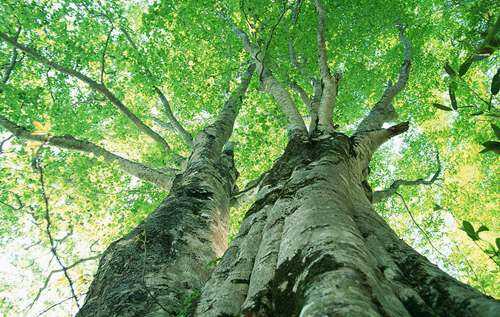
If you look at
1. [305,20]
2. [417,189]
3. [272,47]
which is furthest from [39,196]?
[417,189]

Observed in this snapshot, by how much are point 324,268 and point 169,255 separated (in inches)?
75.1

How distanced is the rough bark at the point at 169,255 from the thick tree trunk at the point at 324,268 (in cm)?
47

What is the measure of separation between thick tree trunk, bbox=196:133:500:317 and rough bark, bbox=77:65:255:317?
469mm

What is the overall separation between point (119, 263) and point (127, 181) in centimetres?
898

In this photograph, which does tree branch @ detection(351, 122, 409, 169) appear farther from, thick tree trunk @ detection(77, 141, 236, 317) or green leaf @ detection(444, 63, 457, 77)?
green leaf @ detection(444, 63, 457, 77)

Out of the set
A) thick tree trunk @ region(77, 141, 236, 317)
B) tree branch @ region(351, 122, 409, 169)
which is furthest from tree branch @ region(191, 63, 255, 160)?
tree branch @ region(351, 122, 409, 169)

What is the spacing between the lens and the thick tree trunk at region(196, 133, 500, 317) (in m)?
1.64

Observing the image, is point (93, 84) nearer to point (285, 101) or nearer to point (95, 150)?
point (95, 150)

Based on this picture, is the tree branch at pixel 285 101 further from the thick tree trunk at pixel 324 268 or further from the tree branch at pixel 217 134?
the thick tree trunk at pixel 324 268

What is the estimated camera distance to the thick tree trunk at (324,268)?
64.7 inches

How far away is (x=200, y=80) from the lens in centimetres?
1088

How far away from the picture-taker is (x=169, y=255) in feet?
10.8

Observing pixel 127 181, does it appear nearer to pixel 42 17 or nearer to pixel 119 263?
pixel 42 17

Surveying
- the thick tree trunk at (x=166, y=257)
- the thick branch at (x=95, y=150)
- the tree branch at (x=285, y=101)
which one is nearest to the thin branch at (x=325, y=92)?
the tree branch at (x=285, y=101)
